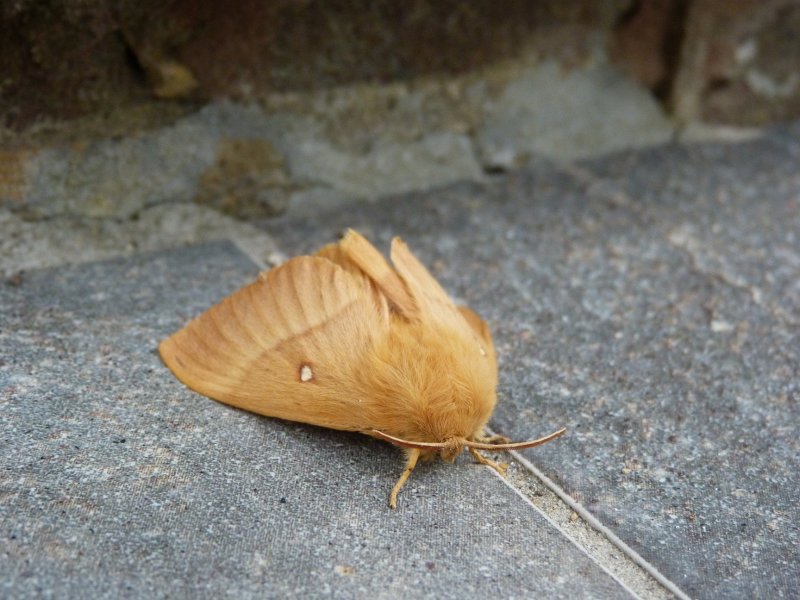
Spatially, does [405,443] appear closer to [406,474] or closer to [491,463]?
[406,474]

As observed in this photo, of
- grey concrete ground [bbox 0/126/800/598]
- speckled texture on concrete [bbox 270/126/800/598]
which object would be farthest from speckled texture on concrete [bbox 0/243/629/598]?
speckled texture on concrete [bbox 270/126/800/598]

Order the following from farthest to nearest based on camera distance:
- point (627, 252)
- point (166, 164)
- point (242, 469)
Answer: point (627, 252), point (166, 164), point (242, 469)

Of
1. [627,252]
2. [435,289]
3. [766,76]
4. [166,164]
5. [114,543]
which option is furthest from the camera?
[766,76]

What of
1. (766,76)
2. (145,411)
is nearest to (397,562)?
(145,411)

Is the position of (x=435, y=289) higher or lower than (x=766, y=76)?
lower

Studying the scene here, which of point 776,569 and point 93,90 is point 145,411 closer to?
point 93,90

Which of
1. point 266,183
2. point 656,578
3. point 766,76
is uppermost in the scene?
point 766,76

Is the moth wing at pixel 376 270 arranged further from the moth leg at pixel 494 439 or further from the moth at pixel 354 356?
the moth leg at pixel 494 439

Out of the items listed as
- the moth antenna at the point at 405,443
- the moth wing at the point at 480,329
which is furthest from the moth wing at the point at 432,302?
the moth antenna at the point at 405,443
